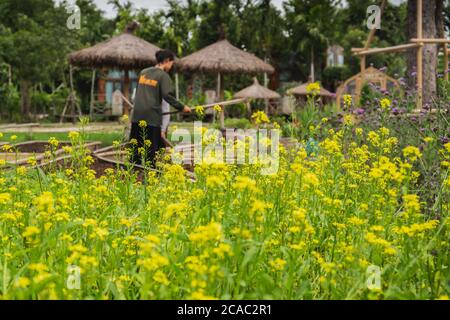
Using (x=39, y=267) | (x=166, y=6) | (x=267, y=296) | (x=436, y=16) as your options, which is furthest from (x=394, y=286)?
(x=166, y=6)

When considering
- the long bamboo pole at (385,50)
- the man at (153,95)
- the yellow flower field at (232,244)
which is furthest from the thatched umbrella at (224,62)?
the yellow flower field at (232,244)

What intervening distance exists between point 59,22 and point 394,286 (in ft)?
71.9

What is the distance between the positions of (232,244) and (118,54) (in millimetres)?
16849

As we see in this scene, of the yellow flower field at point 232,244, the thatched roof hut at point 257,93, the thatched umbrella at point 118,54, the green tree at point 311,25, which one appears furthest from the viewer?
the green tree at point 311,25

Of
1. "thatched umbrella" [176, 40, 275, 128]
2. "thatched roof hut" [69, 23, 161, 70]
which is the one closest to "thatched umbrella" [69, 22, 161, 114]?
"thatched roof hut" [69, 23, 161, 70]

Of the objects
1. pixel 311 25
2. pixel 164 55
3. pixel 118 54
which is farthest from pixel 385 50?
pixel 311 25

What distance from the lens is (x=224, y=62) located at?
Result: 19.0 m

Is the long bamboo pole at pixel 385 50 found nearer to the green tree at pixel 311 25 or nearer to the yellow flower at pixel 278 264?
the yellow flower at pixel 278 264

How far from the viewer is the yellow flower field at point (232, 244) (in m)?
2.35

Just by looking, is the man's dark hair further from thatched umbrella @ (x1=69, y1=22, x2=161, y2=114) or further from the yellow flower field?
thatched umbrella @ (x1=69, y1=22, x2=161, y2=114)

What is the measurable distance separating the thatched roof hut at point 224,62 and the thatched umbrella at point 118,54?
120cm

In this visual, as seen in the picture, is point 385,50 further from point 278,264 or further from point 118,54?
point 118,54

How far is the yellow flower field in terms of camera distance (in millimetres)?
2345
